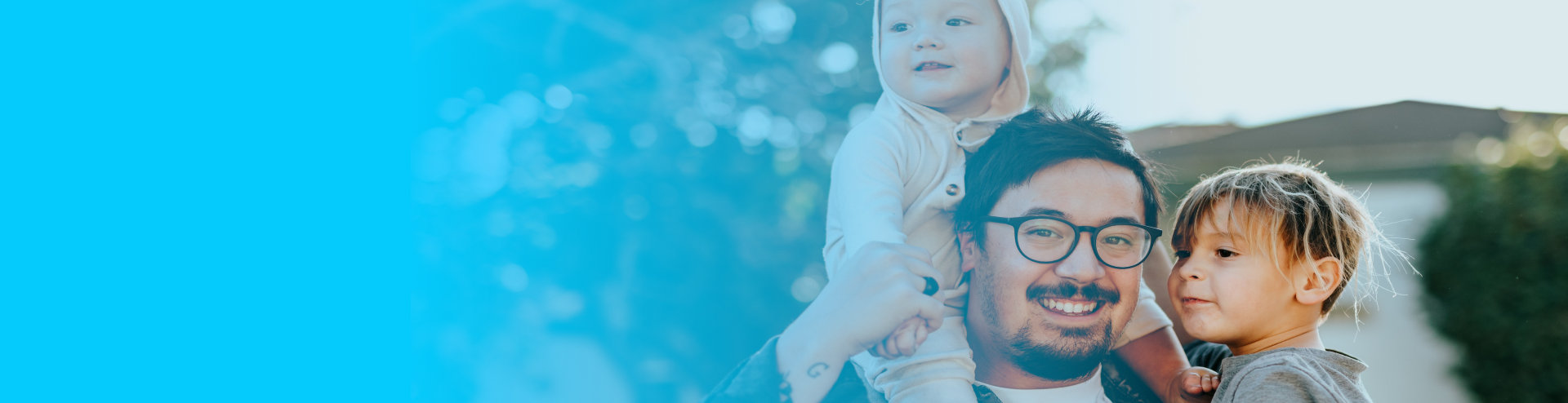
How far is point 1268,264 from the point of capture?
169 centimetres

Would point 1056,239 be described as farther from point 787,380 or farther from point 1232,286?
point 787,380

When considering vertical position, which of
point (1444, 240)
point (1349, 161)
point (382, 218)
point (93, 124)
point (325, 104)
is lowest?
point (1444, 240)

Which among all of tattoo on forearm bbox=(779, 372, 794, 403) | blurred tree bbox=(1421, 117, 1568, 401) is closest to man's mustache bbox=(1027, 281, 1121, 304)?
tattoo on forearm bbox=(779, 372, 794, 403)

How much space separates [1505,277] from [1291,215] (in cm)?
284

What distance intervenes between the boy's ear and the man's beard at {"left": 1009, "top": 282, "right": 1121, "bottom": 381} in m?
0.38

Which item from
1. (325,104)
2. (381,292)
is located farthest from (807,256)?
(325,104)

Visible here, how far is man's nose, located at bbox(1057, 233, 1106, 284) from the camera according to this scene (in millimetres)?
1674

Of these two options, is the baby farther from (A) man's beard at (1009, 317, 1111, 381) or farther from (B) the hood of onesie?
(B) the hood of onesie

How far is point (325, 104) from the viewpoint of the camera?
174cm

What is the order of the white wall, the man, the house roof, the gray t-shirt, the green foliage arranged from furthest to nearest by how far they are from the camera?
the green foliage < the white wall < the house roof < the man < the gray t-shirt

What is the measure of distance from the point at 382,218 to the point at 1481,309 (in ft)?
14.5

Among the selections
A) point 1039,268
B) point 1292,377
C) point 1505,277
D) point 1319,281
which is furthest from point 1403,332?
point 1039,268

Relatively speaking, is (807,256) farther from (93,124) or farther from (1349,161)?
(1349,161)

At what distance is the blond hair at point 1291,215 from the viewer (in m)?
1.69
